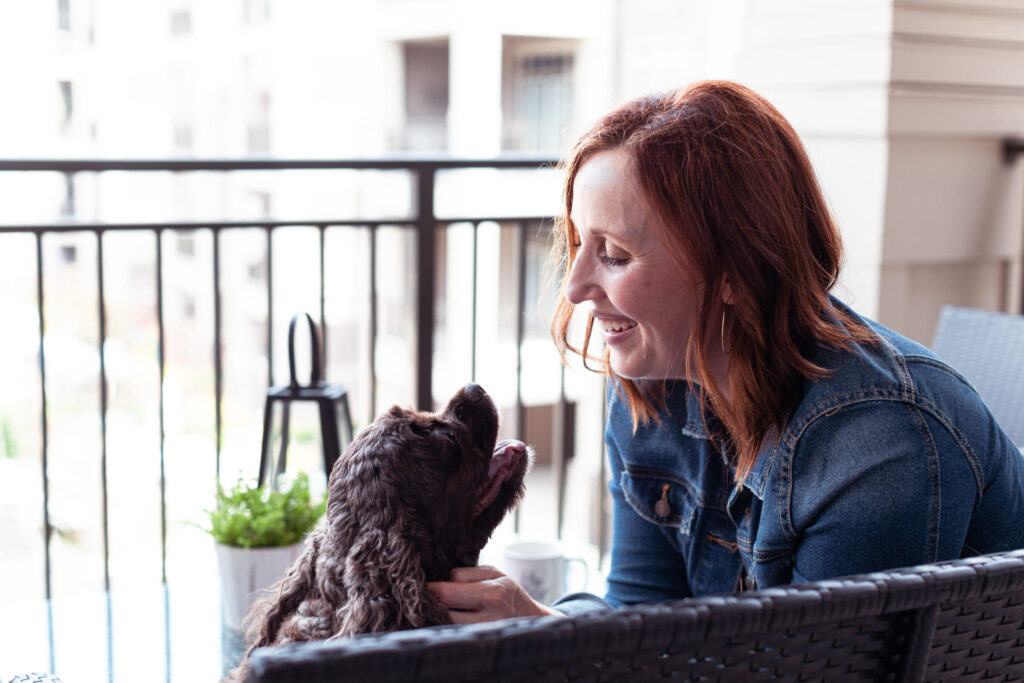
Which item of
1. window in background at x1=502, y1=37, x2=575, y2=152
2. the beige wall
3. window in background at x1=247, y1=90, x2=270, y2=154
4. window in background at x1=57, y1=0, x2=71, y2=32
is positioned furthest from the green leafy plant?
window in background at x1=57, y1=0, x2=71, y2=32

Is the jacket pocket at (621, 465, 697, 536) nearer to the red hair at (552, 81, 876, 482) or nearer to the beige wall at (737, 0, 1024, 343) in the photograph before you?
the red hair at (552, 81, 876, 482)

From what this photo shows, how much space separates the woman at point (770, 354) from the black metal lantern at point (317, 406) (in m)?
0.51

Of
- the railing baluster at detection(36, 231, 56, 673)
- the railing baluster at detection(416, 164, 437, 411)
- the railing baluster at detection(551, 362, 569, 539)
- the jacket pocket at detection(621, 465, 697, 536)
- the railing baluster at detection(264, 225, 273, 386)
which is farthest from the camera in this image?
the railing baluster at detection(551, 362, 569, 539)

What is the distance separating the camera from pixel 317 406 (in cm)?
156

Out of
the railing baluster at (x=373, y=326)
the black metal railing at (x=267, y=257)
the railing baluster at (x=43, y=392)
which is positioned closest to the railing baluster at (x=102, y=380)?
the black metal railing at (x=267, y=257)

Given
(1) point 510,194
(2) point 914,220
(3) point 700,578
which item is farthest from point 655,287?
(1) point 510,194

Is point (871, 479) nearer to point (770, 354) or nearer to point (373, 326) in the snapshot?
point (770, 354)

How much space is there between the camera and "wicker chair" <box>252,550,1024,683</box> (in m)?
0.56

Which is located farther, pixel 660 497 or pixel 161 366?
pixel 161 366

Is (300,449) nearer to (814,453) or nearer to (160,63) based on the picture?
(814,453)

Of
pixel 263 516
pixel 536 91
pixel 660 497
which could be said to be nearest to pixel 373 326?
pixel 263 516

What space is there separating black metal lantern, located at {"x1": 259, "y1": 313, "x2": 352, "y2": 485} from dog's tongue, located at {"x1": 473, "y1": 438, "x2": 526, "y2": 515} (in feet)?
1.41

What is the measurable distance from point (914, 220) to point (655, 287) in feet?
5.58

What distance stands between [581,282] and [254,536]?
2.03 ft
